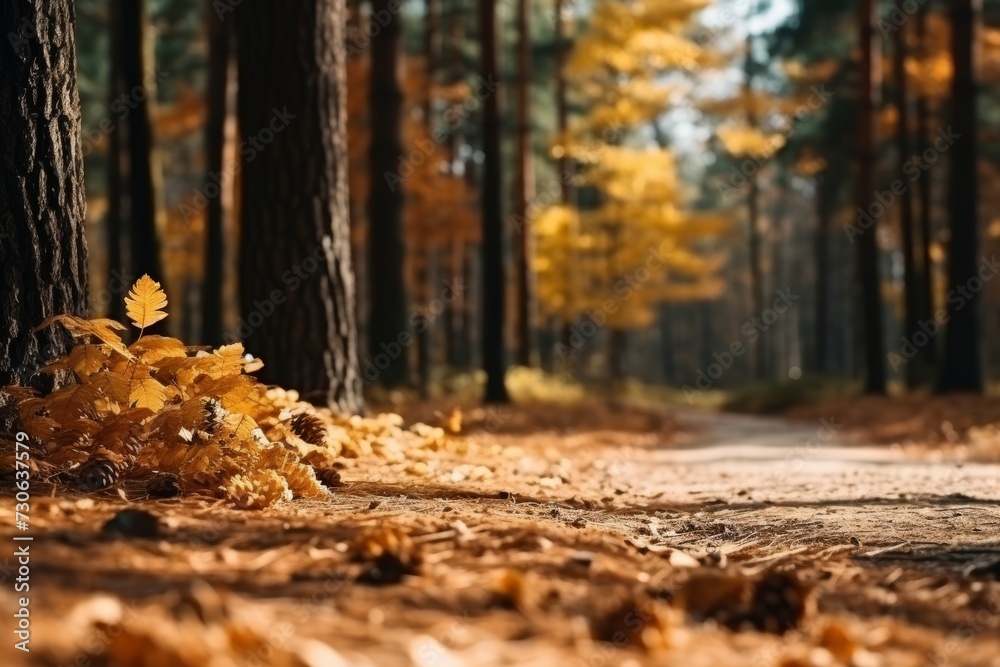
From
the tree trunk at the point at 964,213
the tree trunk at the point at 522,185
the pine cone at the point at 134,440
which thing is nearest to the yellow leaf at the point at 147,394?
the pine cone at the point at 134,440

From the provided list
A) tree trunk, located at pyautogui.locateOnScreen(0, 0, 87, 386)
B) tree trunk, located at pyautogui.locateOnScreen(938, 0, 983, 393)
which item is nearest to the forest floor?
tree trunk, located at pyautogui.locateOnScreen(0, 0, 87, 386)

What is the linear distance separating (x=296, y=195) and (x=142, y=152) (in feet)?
17.7

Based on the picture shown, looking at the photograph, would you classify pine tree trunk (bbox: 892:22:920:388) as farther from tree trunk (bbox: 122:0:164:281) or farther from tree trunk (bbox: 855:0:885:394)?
tree trunk (bbox: 122:0:164:281)

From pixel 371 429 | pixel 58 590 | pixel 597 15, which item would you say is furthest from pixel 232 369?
pixel 597 15

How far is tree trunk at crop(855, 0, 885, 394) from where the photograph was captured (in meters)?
17.8

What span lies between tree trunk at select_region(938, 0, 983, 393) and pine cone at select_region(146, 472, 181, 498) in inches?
534

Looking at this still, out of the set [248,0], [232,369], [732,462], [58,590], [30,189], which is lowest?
[732,462]

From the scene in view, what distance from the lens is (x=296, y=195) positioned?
6.88m

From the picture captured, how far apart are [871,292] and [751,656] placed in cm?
1739

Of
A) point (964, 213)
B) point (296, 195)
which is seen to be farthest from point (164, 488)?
point (964, 213)

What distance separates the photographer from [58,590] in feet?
7.43

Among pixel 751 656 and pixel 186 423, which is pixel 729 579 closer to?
pixel 751 656

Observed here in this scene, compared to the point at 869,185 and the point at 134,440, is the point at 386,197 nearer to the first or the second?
the point at 869,185

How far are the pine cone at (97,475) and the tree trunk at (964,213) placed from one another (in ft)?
45.0
